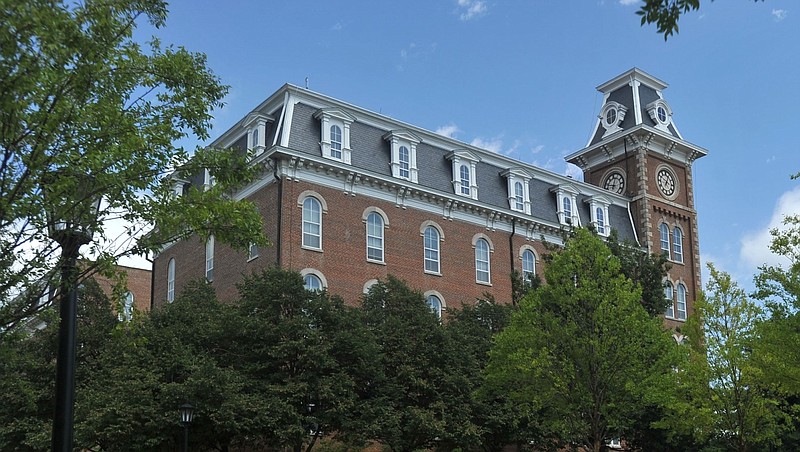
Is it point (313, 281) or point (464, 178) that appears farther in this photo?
point (464, 178)

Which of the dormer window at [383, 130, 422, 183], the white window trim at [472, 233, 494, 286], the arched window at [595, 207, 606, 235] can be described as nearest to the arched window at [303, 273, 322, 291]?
the dormer window at [383, 130, 422, 183]

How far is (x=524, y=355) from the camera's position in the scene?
26609 mm

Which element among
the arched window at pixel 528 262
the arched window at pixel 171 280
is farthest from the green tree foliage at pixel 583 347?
the arched window at pixel 171 280

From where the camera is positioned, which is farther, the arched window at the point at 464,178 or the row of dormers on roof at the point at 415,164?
the arched window at the point at 464,178

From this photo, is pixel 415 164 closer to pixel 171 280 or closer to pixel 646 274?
pixel 646 274

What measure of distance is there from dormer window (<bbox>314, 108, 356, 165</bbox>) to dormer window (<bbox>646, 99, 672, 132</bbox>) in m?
21.1

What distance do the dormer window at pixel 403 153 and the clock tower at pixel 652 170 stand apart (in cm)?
1543

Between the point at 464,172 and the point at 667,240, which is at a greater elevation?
the point at 464,172

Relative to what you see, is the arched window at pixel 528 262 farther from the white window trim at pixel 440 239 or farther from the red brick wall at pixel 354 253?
the white window trim at pixel 440 239

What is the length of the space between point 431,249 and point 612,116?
18.0 metres

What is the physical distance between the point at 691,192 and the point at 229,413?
3500cm

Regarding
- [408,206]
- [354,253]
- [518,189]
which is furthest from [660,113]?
[354,253]

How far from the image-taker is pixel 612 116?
52031mm

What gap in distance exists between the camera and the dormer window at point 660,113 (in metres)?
50.8
